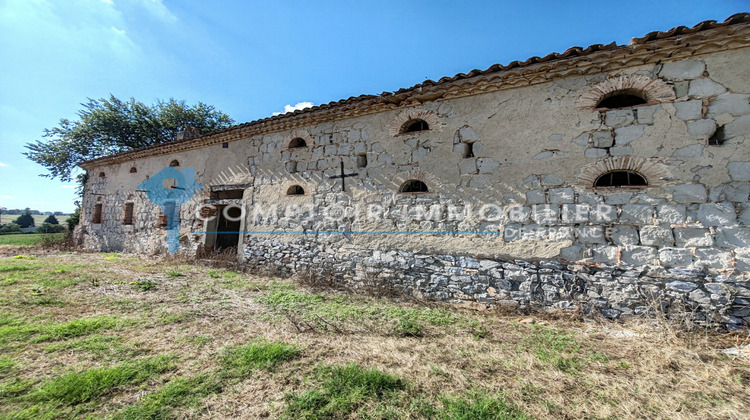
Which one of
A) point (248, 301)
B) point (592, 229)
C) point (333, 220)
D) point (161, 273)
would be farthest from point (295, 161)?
point (592, 229)

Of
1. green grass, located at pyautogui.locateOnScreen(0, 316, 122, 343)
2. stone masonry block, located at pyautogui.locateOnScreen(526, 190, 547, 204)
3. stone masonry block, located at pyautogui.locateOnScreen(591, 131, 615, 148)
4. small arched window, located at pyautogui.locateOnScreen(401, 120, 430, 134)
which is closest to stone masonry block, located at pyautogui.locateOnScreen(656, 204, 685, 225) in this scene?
stone masonry block, located at pyautogui.locateOnScreen(591, 131, 615, 148)

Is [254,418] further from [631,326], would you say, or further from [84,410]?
[631,326]

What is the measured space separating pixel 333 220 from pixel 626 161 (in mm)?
4990

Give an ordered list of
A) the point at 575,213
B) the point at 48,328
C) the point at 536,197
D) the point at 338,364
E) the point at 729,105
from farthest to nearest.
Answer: the point at 536,197 → the point at 575,213 → the point at 729,105 → the point at 48,328 → the point at 338,364

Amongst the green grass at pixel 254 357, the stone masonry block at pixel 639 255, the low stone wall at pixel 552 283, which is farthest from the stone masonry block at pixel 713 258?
the green grass at pixel 254 357

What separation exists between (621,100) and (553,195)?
171cm

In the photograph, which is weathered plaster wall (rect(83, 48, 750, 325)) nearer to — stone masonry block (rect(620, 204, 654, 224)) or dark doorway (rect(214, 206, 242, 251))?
stone masonry block (rect(620, 204, 654, 224))

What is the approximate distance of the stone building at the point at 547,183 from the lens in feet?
11.6

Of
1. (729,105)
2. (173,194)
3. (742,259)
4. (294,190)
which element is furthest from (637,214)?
(173,194)

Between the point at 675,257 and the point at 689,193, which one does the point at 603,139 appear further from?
the point at 675,257

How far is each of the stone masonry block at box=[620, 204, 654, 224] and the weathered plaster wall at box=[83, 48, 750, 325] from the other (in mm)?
17

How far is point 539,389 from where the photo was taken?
2393mm

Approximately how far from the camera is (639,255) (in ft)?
12.4

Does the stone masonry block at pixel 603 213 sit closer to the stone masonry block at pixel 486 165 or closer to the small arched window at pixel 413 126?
the stone masonry block at pixel 486 165
